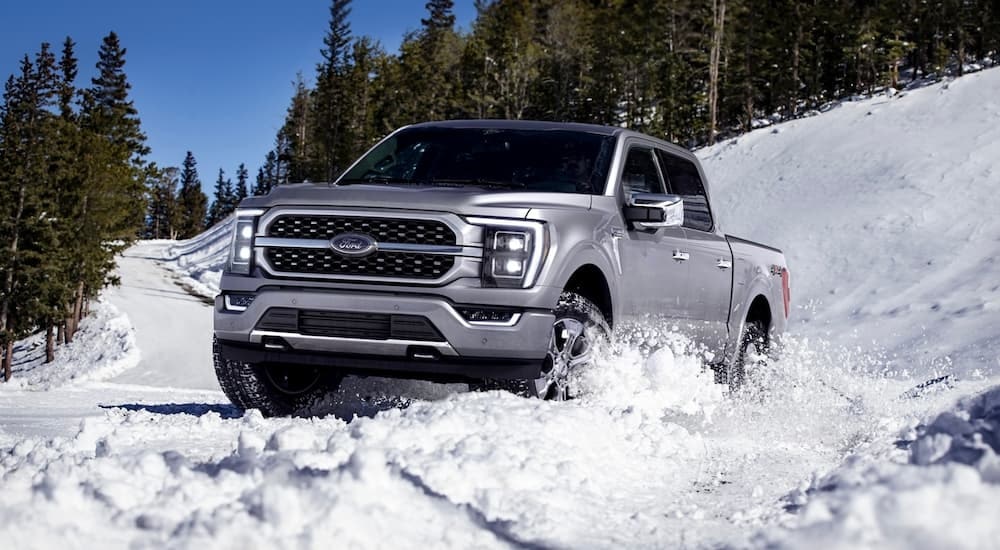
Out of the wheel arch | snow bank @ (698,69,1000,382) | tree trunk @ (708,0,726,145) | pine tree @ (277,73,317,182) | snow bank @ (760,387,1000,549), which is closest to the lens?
snow bank @ (760,387,1000,549)

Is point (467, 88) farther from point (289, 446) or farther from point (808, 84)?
point (289, 446)

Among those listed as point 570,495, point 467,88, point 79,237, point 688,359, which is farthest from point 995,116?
point 467,88

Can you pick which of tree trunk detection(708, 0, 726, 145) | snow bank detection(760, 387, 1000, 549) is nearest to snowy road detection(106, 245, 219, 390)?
snow bank detection(760, 387, 1000, 549)

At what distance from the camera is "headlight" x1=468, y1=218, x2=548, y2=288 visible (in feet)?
16.6

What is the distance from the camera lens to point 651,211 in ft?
19.2

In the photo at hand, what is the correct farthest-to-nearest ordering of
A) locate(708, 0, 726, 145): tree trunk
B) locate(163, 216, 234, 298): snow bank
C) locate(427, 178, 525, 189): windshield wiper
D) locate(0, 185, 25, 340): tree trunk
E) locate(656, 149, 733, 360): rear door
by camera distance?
locate(708, 0, 726, 145): tree trunk
locate(163, 216, 234, 298): snow bank
locate(0, 185, 25, 340): tree trunk
locate(656, 149, 733, 360): rear door
locate(427, 178, 525, 189): windshield wiper

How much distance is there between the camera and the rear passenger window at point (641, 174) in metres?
6.32

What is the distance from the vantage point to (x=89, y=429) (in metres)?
4.39

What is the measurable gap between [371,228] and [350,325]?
1.70 ft

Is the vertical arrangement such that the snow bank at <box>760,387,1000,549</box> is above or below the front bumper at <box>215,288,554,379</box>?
below

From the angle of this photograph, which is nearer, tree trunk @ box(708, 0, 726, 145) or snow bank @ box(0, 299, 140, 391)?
snow bank @ box(0, 299, 140, 391)

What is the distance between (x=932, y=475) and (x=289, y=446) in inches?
80.0

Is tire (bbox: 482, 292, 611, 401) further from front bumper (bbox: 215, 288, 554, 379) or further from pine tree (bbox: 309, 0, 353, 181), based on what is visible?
pine tree (bbox: 309, 0, 353, 181)

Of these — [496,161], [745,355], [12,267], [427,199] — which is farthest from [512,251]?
[12,267]
